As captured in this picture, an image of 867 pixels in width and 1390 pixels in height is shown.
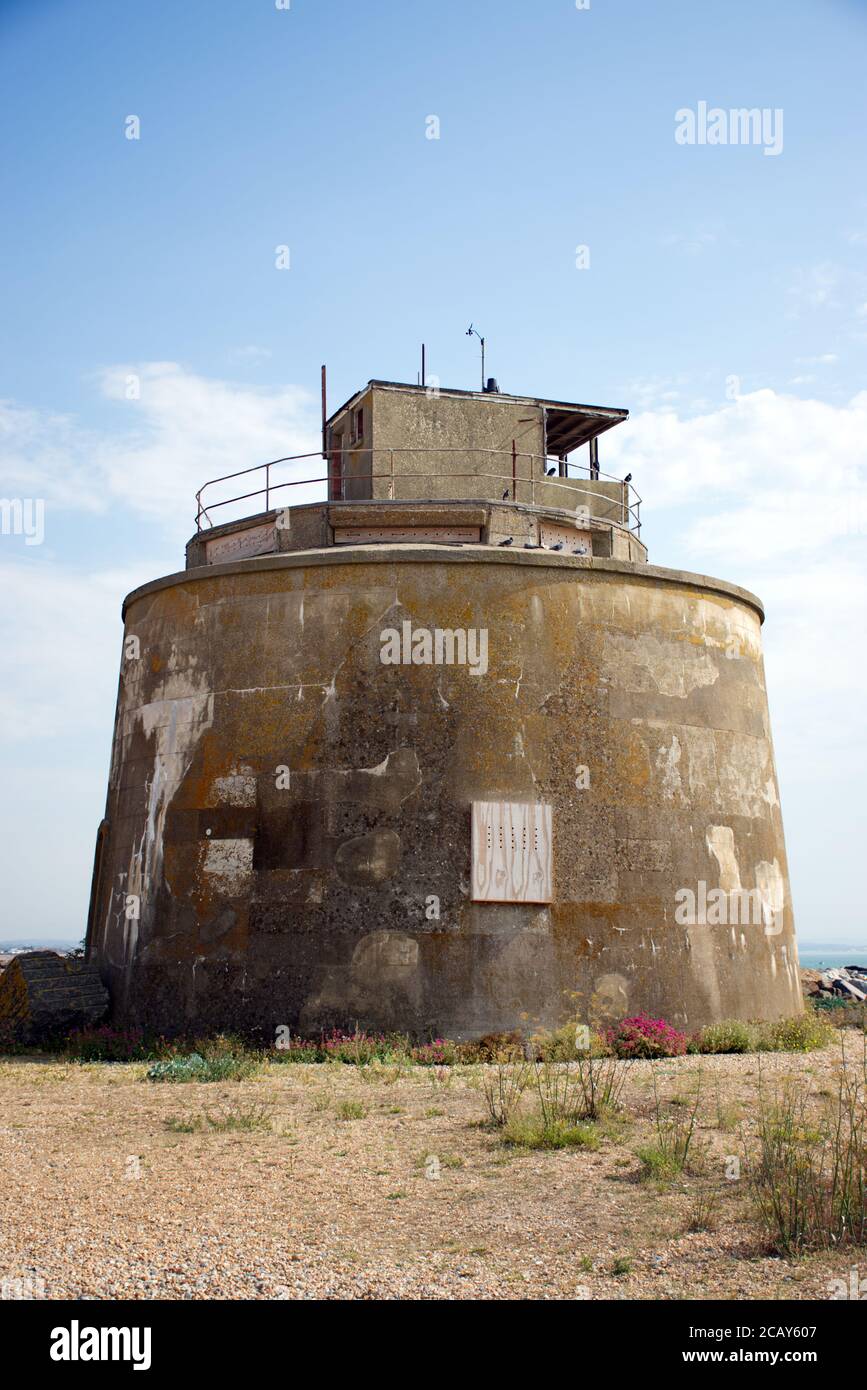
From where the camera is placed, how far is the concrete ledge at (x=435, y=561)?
56.3 feet

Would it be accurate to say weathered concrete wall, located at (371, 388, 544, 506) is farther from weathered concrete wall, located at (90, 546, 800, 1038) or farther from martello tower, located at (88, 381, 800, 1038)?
weathered concrete wall, located at (90, 546, 800, 1038)

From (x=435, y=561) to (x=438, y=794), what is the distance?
3152 millimetres

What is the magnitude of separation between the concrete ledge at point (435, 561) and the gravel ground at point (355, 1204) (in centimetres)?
691

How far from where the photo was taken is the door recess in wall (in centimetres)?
1623

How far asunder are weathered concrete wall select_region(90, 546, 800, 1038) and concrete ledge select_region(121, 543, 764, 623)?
33 mm

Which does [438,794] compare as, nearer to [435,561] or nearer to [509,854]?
[509,854]

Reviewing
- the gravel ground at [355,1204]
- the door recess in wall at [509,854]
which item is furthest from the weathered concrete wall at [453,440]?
the gravel ground at [355,1204]

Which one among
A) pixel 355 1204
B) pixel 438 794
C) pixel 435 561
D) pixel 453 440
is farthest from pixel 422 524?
pixel 355 1204

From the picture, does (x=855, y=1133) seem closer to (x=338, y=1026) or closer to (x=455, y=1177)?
(x=455, y=1177)

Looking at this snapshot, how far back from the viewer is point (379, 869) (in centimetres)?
1627

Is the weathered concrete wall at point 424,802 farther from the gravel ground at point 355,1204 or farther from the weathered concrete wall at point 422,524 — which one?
the gravel ground at point 355,1204
